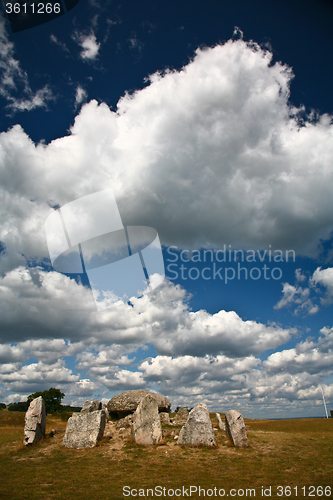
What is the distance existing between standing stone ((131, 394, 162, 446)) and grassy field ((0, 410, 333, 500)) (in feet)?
2.07

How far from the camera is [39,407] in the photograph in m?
21.4

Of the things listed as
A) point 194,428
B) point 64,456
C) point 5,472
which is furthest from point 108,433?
point 5,472

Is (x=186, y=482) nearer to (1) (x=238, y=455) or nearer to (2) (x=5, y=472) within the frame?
(1) (x=238, y=455)

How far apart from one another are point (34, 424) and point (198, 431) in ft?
37.0

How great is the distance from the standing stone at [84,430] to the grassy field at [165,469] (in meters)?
0.54

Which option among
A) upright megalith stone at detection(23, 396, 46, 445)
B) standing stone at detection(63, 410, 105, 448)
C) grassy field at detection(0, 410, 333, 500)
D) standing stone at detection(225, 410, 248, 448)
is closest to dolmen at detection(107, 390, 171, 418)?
grassy field at detection(0, 410, 333, 500)

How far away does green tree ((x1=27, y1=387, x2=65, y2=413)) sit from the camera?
62594 millimetres

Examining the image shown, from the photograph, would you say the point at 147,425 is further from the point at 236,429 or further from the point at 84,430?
the point at 236,429

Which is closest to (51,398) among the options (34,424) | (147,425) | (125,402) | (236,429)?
(125,402)

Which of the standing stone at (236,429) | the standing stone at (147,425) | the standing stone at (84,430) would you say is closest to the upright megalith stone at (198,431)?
the standing stone at (236,429)

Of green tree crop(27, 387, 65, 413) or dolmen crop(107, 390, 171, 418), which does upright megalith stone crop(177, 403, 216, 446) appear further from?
green tree crop(27, 387, 65, 413)

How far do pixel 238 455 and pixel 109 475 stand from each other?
764 cm

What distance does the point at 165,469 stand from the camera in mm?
14328

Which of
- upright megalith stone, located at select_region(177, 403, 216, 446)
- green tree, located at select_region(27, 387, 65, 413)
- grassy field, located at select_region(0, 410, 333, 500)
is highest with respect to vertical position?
upright megalith stone, located at select_region(177, 403, 216, 446)
